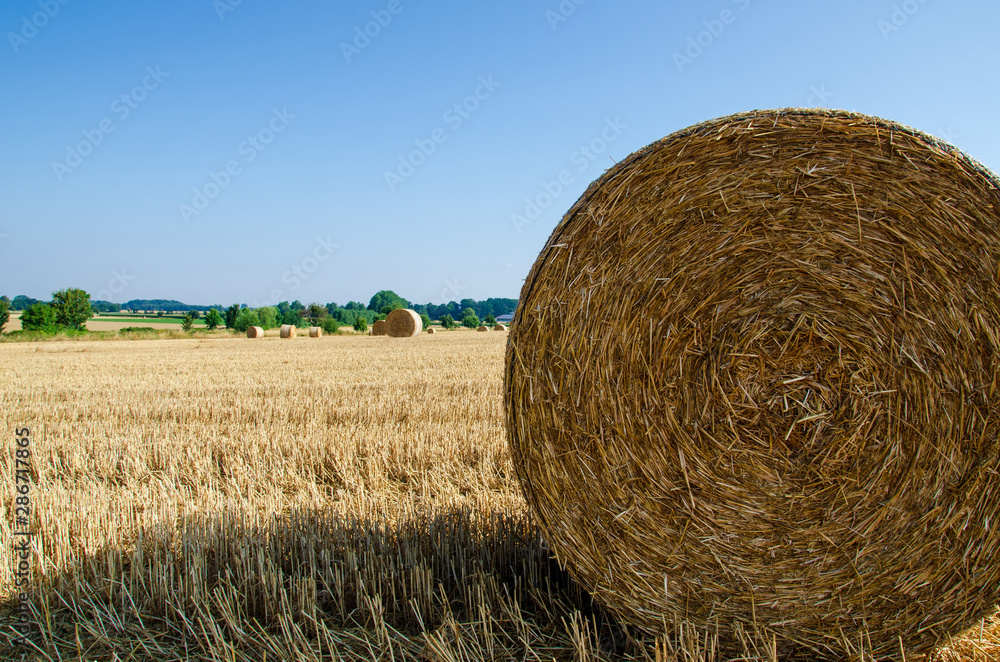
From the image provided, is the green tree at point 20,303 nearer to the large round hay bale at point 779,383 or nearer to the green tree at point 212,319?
the green tree at point 212,319

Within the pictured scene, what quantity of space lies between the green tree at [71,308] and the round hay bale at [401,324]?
101 feet

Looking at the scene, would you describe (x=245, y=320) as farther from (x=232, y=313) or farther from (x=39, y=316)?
(x=39, y=316)

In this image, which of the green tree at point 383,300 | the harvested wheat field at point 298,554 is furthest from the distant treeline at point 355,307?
the harvested wheat field at point 298,554

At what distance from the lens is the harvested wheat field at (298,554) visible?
259 cm

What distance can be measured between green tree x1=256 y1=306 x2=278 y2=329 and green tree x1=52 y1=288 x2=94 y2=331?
1333 centimetres

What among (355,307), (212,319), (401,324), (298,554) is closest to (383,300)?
(355,307)

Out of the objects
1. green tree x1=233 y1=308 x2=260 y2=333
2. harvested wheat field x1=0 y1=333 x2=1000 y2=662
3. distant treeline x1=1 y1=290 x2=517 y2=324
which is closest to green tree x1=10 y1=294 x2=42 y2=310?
distant treeline x1=1 y1=290 x2=517 y2=324

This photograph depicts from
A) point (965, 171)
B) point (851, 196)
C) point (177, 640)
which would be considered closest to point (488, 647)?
point (177, 640)

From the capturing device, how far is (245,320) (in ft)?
164

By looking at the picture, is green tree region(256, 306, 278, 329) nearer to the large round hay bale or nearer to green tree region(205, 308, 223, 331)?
green tree region(205, 308, 223, 331)

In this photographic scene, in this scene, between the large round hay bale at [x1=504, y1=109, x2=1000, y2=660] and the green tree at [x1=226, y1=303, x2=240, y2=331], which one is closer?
the large round hay bale at [x1=504, y1=109, x2=1000, y2=660]

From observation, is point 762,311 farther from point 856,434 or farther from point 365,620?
point 365,620

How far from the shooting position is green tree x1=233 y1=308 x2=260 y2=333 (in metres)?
46.5

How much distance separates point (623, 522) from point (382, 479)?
2.62 m
